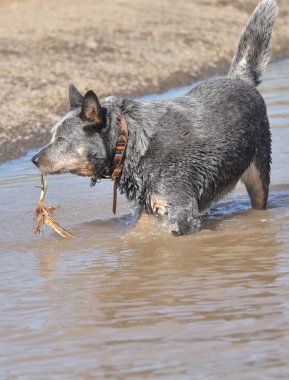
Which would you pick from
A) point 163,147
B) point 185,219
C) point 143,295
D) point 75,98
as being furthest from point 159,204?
point 143,295

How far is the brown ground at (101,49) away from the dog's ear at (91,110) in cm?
520

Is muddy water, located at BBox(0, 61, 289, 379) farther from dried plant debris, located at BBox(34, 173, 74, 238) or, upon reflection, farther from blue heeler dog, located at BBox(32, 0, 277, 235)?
blue heeler dog, located at BBox(32, 0, 277, 235)

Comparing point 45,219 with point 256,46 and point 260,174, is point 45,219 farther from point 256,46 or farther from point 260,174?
point 256,46

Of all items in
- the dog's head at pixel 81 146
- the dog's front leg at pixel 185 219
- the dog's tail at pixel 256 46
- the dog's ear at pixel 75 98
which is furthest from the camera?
the dog's tail at pixel 256 46

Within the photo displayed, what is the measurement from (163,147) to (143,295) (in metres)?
1.63

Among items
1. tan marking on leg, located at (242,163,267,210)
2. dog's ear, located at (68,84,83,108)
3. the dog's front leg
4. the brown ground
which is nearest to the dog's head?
dog's ear, located at (68,84,83,108)

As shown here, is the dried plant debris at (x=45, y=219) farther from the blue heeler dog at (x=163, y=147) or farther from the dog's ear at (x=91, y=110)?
the dog's ear at (x=91, y=110)

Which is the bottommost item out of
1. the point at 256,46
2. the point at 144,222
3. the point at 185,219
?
the point at 144,222

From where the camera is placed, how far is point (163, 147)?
24.7 ft

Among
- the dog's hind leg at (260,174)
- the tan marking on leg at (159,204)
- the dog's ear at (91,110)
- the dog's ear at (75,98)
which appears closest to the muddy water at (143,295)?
the dog's hind leg at (260,174)

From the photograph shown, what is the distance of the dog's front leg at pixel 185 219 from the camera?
7.51 metres

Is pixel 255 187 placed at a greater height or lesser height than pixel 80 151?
lesser

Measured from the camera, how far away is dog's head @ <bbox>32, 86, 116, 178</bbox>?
740cm

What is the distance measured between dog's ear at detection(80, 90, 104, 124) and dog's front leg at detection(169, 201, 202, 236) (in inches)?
34.5
